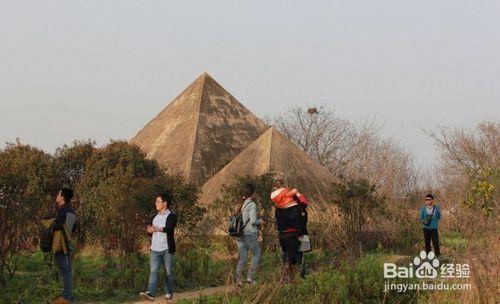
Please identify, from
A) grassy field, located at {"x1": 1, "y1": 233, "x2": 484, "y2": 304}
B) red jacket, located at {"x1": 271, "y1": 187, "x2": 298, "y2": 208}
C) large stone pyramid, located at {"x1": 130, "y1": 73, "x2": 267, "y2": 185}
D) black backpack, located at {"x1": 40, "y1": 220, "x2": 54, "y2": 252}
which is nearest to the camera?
grassy field, located at {"x1": 1, "y1": 233, "x2": 484, "y2": 304}

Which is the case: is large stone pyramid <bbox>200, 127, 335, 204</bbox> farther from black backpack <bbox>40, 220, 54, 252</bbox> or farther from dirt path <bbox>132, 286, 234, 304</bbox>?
black backpack <bbox>40, 220, 54, 252</bbox>

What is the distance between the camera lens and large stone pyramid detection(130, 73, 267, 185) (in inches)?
1181

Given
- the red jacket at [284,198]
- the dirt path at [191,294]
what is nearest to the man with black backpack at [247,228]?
the dirt path at [191,294]

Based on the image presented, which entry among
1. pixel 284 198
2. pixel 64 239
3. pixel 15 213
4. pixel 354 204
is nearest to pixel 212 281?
pixel 284 198

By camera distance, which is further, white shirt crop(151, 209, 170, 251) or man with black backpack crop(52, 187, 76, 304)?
white shirt crop(151, 209, 170, 251)

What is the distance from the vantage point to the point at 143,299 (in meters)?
10.1

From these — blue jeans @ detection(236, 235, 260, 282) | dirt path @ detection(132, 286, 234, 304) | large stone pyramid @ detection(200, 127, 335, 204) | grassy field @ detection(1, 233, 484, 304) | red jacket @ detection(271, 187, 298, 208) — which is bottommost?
dirt path @ detection(132, 286, 234, 304)

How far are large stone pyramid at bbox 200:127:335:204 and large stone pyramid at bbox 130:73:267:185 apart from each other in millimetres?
4635

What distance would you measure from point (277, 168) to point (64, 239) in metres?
14.3

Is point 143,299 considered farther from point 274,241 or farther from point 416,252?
point 416,252

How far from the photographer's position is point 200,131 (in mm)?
31391

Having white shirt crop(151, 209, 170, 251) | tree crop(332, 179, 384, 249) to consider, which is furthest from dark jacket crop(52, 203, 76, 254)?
tree crop(332, 179, 384, 249)

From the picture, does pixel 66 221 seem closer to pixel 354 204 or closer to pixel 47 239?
pixel 47 239

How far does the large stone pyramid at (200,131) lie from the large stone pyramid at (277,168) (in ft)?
15.2
